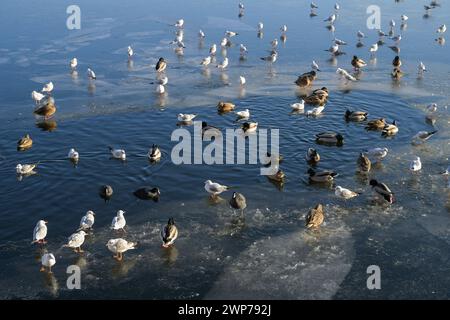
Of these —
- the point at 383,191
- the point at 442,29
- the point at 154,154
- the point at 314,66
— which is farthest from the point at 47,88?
the point at 442,29

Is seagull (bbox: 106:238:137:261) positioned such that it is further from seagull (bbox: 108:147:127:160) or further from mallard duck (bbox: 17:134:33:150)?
mallard duck (bbox: 17:134:33:150)

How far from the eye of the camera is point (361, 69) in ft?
96.4

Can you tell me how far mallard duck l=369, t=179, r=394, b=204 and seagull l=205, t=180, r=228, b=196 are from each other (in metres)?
4.53

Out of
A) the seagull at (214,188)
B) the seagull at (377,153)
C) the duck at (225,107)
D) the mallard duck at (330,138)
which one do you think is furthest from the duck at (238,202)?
the duck at (225,107)

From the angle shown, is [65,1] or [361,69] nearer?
[361,69]

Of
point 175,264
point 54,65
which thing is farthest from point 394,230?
point 54,65

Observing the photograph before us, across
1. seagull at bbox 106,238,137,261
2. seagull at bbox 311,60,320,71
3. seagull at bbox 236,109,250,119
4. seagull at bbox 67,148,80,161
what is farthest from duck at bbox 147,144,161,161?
seagull at bbox 311,60,320,71

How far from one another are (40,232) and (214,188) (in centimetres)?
514

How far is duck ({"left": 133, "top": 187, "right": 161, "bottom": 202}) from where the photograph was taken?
642 inches

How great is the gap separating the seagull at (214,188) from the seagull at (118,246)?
3612 millimetres

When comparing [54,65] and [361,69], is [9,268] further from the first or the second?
[361,69]

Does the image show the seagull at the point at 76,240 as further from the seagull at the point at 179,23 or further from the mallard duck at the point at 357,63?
the seagull at the point at 179,23

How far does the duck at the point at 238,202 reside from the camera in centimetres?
1548

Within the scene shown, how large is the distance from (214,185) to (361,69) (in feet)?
52.8
